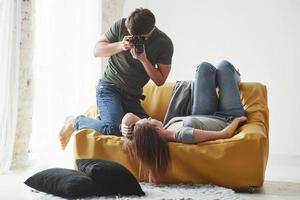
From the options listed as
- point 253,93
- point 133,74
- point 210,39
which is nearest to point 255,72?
point 210,39

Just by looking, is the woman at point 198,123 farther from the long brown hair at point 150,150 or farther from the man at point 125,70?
the man at point 125,70

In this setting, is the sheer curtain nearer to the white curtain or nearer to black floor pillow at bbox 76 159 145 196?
the white curtain

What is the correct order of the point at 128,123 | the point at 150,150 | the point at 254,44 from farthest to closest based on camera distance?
the point at 254,44 < the point at 128,123 < the point at 150,150

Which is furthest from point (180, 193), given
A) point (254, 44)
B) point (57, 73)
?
point (254, 44)

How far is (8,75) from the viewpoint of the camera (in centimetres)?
297

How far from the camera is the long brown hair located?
Answer: 2.22 metres

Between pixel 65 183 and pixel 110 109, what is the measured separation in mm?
693

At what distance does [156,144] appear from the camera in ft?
7.31

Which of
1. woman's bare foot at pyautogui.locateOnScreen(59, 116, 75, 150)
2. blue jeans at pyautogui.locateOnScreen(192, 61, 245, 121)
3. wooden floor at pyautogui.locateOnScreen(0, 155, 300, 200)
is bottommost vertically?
wooden floor at pyautogui.locateOnScreen(0, 155, 300, 200)

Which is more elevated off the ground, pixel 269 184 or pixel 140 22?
pixel 140 22

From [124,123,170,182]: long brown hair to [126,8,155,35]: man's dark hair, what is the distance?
571 millimetres

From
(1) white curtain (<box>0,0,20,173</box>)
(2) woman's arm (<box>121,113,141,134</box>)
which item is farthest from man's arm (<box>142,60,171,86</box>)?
(1) white curtain (<box>0,0,20,173</box>)

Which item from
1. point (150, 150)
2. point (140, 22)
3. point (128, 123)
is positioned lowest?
point (150, 150)

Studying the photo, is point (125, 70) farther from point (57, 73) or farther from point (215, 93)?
point (57, 73)
